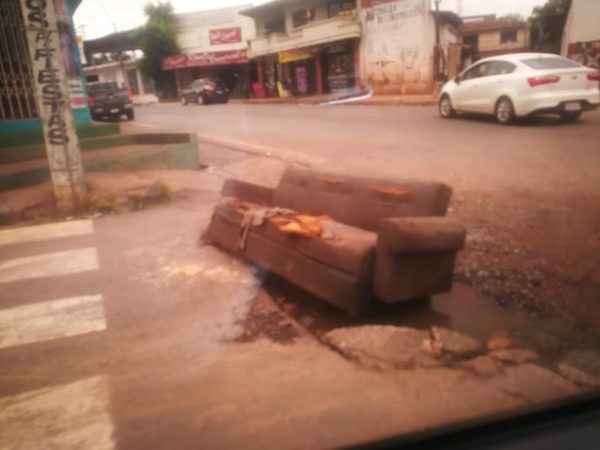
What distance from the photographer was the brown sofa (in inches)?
78.3

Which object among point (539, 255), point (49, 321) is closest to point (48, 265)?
point (49, 321)

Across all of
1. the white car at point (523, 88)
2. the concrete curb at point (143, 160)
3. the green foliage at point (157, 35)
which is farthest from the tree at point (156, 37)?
the white car at point (523, 88)

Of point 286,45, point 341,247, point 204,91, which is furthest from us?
point 286,45

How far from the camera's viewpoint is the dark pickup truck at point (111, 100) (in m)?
2.08

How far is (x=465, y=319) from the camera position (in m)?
2.31

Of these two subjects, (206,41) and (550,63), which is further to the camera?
(550,63)

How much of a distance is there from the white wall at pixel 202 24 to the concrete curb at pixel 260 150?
6.82 ft

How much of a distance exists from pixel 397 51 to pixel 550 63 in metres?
2.98

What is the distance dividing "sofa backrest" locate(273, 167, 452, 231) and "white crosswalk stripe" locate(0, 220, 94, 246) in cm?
133

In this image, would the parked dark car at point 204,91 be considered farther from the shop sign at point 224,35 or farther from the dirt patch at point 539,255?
the dirt patch at point 539,255

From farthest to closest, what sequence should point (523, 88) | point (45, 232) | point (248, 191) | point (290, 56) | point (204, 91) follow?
1. point (290, 56)
2. point (523, 88)
3. point (248, 191)
4. point (45, 232)
5. point (204, 91)

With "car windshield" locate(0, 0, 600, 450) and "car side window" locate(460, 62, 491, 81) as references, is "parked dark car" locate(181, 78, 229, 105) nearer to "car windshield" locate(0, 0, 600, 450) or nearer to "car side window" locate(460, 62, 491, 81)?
"car windshield" locate(0, 0, 600, 450)

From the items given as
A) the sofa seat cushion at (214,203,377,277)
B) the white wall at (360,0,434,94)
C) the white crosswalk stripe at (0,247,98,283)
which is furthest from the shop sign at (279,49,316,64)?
the white crosswalk stripe at (0,247,98,283)

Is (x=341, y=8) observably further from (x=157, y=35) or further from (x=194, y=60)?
(x=157, y=35)
